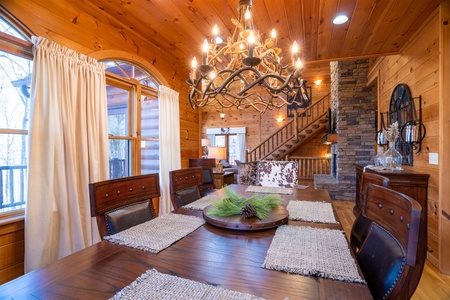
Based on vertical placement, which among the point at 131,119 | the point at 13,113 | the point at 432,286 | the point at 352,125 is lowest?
the point at 432,286

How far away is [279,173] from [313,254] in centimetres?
198

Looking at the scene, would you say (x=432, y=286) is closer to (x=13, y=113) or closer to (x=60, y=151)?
(x=60, y=151)

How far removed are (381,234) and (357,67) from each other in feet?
16.7

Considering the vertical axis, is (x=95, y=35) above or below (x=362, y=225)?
above

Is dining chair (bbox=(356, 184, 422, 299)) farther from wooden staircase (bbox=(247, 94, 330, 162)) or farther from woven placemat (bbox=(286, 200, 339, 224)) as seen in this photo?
wooden staircase (bbox=(247, 94, 330, 162))

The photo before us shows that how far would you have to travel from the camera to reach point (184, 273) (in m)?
0.80

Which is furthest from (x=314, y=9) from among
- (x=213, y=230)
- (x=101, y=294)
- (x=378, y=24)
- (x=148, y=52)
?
(x=101, y=294)

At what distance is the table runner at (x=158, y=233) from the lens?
1.02m

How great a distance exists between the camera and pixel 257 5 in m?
2.15

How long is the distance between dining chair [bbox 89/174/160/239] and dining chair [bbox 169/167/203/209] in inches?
8.0

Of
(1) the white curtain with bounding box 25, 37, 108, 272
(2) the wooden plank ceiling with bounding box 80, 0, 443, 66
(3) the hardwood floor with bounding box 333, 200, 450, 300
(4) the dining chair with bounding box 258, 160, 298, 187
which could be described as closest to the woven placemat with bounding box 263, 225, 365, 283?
(3) the hardwood floor with bounding box 333, 200, 450, 300

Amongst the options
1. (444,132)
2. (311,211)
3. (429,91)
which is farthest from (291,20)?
(311,211)

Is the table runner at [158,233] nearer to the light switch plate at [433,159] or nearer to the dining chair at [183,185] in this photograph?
the dining chair at [183,185]

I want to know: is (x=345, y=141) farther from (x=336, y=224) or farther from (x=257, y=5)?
(x=336, y=224)
